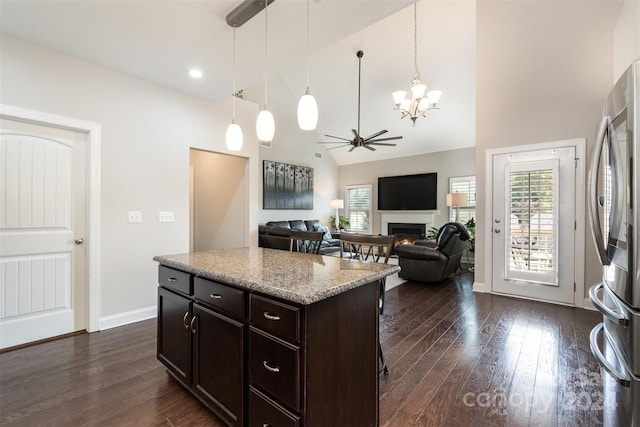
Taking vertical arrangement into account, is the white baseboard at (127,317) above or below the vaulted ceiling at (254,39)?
below

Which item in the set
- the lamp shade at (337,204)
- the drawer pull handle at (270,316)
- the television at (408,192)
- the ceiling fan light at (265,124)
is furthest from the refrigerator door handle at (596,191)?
the lamp shade at (337,204)

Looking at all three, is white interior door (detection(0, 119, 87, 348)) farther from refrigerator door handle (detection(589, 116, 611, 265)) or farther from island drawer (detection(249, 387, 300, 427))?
refrigerator door handle (detection(589, 116, 611, 265))

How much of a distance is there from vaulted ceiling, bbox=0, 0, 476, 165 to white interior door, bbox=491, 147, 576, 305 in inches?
94.3

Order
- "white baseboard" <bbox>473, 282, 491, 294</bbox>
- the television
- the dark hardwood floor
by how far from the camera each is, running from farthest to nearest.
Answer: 1. the television
2. "white baseboard" <bbox>473, 282, 491, 294</bbox>
3. the dark hardwood floor

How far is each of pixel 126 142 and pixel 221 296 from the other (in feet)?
8.22

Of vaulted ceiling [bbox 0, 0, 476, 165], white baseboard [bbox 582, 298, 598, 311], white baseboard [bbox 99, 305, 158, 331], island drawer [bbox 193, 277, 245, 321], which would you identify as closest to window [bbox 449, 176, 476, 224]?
vaulted ceiling [bbox 0, 0, 476, 165]

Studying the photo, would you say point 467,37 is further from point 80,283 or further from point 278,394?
point 80,283

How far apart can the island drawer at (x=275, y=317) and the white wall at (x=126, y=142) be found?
97.5 inches

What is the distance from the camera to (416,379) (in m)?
1.99

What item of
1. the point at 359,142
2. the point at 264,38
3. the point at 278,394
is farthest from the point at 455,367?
the point at 359,142

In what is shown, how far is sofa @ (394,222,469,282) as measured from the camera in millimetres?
4488

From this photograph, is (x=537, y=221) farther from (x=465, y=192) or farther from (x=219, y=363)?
(x=219, y=363)

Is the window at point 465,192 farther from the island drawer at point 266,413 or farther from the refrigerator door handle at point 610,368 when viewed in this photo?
the island drawer at point 266,413

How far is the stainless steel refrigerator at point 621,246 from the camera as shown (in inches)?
41.4
